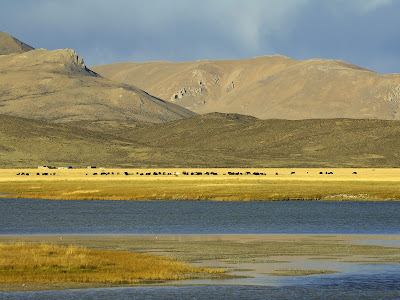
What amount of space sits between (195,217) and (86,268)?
33698mm

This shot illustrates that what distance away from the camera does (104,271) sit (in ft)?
116

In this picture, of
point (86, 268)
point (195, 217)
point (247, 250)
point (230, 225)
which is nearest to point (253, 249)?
point (247, 250)

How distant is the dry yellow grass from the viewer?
111 ft

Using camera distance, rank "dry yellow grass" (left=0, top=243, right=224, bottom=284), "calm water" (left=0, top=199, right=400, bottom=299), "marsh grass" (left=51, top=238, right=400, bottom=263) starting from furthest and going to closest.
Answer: "marsh grass" (left=51, top=238, right=400, bottom=263), "dry yellow grass" (left=0, top=243, right=224, bottom=284), "calm water" (left=0, top=199, right=400, bottom=299)

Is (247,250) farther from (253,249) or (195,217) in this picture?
(195,217)

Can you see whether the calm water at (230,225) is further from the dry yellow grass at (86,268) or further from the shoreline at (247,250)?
the dry yellow grass at (86,268)

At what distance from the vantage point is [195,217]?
227 feet

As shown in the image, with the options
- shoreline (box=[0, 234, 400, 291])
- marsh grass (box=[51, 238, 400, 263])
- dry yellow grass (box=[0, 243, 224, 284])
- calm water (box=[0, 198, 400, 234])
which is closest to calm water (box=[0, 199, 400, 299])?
calm water (box=[0, 198, 400, 234])

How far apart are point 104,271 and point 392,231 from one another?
28250 mm

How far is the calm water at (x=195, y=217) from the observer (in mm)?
58250

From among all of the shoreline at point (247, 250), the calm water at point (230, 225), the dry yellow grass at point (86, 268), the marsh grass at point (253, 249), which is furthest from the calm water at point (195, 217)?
the dry yellow grass at point (86, 268)

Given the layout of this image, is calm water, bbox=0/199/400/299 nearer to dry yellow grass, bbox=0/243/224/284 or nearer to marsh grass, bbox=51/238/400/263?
dry yellow grass, bbox=0/243/224/284

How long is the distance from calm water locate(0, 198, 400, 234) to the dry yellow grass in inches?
671

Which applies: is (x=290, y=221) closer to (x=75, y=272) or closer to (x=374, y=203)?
(x=374, y=203)
